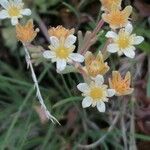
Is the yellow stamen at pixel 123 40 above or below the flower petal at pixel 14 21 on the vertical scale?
below

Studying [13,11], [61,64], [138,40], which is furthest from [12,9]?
[138,40]

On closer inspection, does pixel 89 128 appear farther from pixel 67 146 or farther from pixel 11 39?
pixel 11 39

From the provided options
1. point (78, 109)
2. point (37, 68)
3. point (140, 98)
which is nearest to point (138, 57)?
point (140, 98)

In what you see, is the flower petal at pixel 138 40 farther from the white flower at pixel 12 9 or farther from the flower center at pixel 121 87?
the white flower at pixel 12 9

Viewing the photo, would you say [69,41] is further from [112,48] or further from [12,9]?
[12,9]

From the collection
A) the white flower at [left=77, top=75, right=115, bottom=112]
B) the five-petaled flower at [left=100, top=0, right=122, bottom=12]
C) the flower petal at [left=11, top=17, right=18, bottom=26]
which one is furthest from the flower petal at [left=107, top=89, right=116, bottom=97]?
the flower petal at [left=11, top=17, right=18, bottom=26]

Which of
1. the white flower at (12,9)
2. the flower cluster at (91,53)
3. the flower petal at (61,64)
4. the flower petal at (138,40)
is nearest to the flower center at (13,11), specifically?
the white flower at (12,9)
